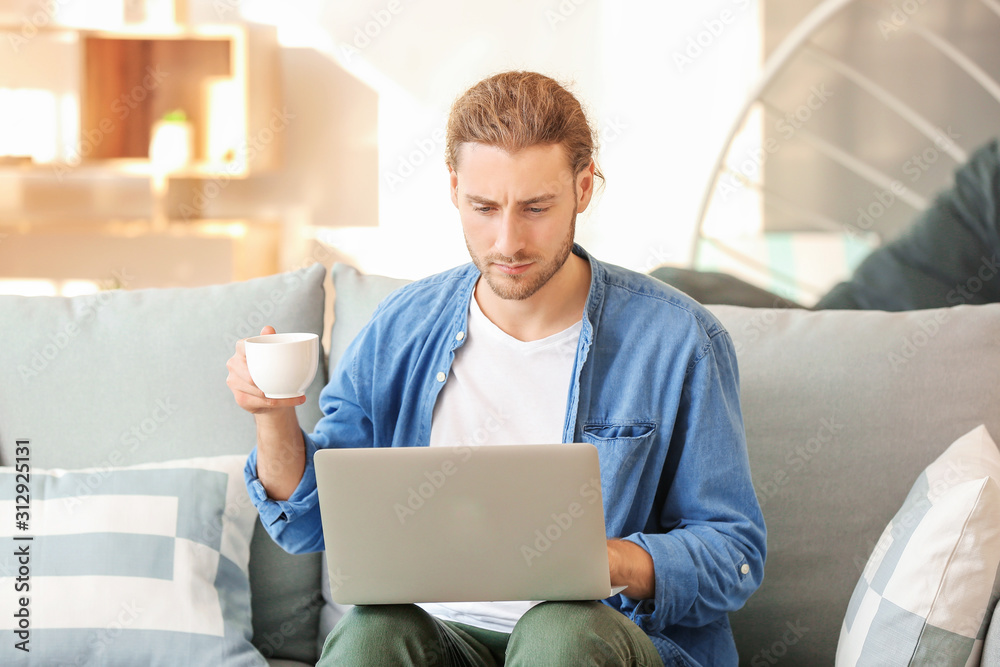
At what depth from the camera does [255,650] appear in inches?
49.4

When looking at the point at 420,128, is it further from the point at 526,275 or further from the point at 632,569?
the point at 632,569

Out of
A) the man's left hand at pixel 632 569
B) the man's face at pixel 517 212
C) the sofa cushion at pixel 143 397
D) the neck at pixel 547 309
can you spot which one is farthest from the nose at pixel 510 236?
the sofa cushion at pixel 143 397

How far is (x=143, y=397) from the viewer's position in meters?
1.40

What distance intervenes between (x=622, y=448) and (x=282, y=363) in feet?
1.42

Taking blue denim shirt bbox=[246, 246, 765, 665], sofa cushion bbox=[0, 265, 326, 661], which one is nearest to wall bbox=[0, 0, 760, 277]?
sofa cushion bbox=[0, 265, 326, 661]

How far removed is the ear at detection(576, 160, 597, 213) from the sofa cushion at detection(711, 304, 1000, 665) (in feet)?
1.21

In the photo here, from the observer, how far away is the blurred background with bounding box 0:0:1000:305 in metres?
2.76

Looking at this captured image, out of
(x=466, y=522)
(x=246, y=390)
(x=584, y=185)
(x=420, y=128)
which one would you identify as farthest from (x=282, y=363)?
(x=420, y=128)

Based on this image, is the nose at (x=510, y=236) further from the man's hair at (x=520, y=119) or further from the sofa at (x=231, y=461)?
the sofa at (x=231, y=461)

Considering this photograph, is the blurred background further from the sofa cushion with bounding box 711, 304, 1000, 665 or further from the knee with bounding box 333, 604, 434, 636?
the knee with bounding box 333, 604, 434, 636

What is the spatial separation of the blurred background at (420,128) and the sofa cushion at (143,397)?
1321mm

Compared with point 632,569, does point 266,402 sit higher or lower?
higher

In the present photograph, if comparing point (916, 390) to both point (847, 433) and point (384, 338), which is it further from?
point (384, 338)

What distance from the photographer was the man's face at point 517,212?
111cm
